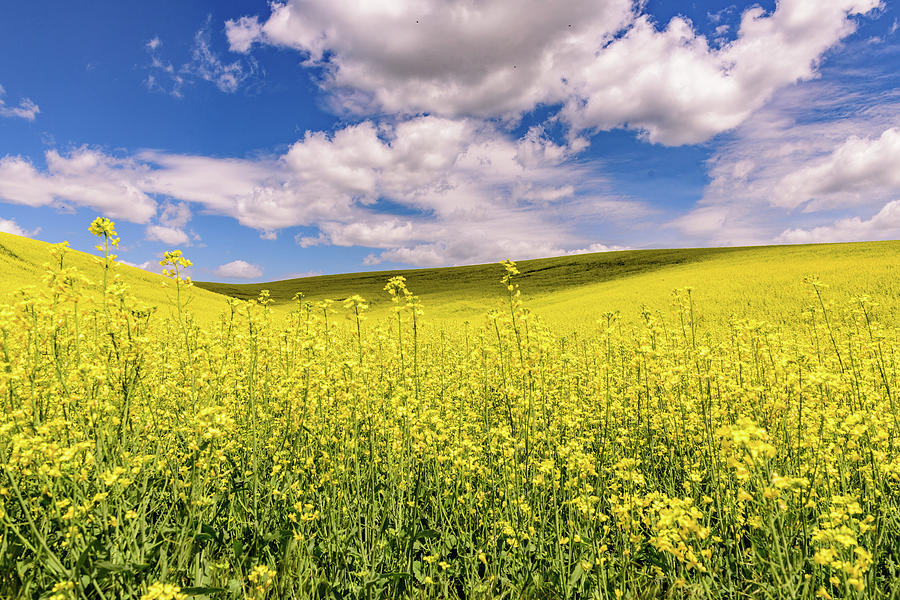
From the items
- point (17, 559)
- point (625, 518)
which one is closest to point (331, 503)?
point (17, 559)

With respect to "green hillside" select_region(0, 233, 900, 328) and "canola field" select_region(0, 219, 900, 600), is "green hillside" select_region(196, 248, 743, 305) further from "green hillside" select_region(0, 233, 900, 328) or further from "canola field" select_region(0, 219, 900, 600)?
"canola field" select_region(0, 219, 900, 600)

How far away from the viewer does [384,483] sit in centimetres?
437

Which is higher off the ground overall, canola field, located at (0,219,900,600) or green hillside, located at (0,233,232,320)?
green hillside, located at (0,233,232,320)

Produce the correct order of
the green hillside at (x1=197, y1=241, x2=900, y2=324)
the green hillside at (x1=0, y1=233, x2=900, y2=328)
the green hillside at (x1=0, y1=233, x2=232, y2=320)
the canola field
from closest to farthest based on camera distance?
the canola field → the green hillside at (x1=0, y1=233, x2=900, y2=328) → the green hillside at (x1=0, y1=233, x2=232, y2=320) → the green hillside at (x1=197, y1=241, x2=900, y2=324)

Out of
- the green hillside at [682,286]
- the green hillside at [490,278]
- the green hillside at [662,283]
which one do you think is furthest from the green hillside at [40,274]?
the green hillside at [490,278]

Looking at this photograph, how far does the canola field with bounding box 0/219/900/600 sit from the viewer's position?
9.37 ft

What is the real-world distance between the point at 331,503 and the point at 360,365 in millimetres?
1396

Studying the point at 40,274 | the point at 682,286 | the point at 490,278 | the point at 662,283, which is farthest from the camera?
the point at 490,278

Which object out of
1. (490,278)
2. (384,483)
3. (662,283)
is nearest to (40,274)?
(384,483)

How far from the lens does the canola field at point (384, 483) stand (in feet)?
9.37

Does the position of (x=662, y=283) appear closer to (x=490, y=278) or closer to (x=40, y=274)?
(x=490, y=278)

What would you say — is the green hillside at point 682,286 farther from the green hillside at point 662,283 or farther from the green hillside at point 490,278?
the green hillside at point 490,278

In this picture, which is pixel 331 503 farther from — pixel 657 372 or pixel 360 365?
pixel 657 372

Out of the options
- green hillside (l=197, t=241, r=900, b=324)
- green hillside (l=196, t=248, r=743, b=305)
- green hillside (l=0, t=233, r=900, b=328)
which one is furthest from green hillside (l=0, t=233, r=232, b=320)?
green hillside (l=196, t=248, r=743, b=305)
